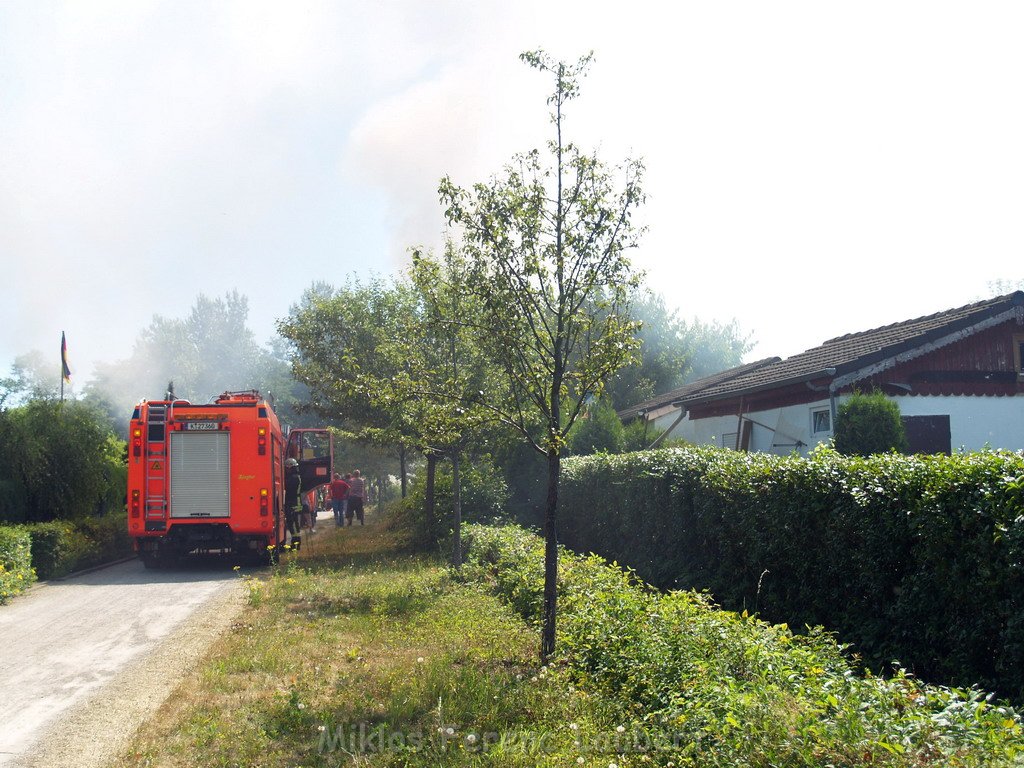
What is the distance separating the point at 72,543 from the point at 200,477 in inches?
111

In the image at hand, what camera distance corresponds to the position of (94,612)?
37.0 feet

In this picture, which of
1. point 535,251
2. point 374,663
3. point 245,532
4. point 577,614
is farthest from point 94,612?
point 535,251

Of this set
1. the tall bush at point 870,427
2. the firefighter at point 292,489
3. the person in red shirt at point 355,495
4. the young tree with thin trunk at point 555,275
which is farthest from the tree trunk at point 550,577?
the person in red shirt at point 355,495

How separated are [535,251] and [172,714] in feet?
15.4

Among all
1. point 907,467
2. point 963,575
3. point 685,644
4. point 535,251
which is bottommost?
point 685,644

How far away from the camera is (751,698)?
4523 millimetres

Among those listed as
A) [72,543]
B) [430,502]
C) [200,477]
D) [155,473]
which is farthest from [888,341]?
[72,543]

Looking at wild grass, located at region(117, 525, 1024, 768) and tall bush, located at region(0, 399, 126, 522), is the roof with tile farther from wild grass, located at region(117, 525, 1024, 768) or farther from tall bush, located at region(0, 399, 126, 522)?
tall bush, located at region(0, 399, 126, 522)

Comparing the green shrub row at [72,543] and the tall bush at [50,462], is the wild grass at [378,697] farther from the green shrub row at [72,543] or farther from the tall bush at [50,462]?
the tall bush at [50,462]

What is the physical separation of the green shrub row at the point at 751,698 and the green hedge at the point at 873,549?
0.46 meters

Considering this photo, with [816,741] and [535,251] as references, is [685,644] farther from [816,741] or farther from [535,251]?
[535,251]

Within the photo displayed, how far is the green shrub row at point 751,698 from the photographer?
388 cm

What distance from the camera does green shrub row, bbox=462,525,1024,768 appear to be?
388 centimetres

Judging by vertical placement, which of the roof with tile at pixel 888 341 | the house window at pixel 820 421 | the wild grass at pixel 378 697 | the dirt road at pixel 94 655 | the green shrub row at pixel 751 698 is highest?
the roof with tile at pixel 888 341
